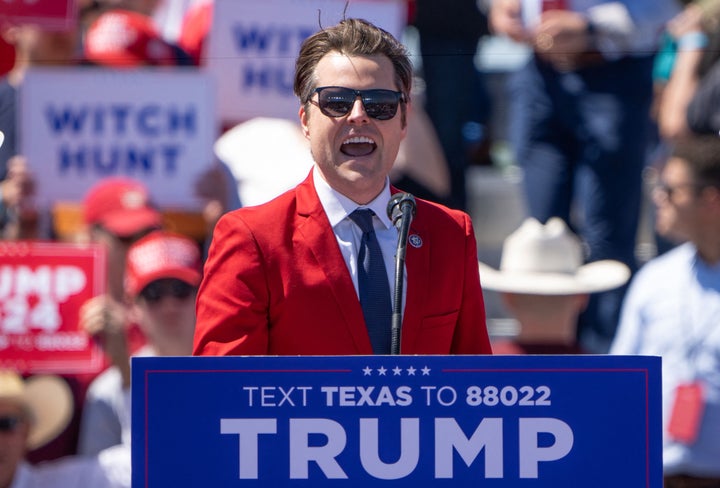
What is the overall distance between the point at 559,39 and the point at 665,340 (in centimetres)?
150

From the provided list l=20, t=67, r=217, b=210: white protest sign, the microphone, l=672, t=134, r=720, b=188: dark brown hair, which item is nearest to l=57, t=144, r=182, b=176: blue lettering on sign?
l=20, t=67, r=217, b=210: white protest sign

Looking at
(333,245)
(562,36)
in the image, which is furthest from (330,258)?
(562,36)

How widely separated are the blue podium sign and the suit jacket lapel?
0.23 meters

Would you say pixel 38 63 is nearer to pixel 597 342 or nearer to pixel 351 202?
pixel 597 342

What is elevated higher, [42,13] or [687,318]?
[42,13]

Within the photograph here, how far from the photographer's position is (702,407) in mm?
4957

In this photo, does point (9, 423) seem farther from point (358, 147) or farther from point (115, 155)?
point (358, 147)

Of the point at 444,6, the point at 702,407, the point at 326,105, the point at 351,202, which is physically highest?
the point at 444,6

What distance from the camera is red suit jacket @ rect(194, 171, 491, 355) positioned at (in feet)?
8.85

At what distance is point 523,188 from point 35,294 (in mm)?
2105

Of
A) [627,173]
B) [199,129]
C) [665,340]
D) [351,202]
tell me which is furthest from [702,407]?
[351,202]

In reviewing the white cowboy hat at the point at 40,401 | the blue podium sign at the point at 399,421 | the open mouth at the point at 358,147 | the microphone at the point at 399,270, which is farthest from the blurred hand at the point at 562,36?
the blue podium sign at the point at 399,421

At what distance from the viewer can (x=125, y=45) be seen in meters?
5.65

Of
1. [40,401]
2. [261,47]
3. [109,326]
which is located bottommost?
[40,401]
